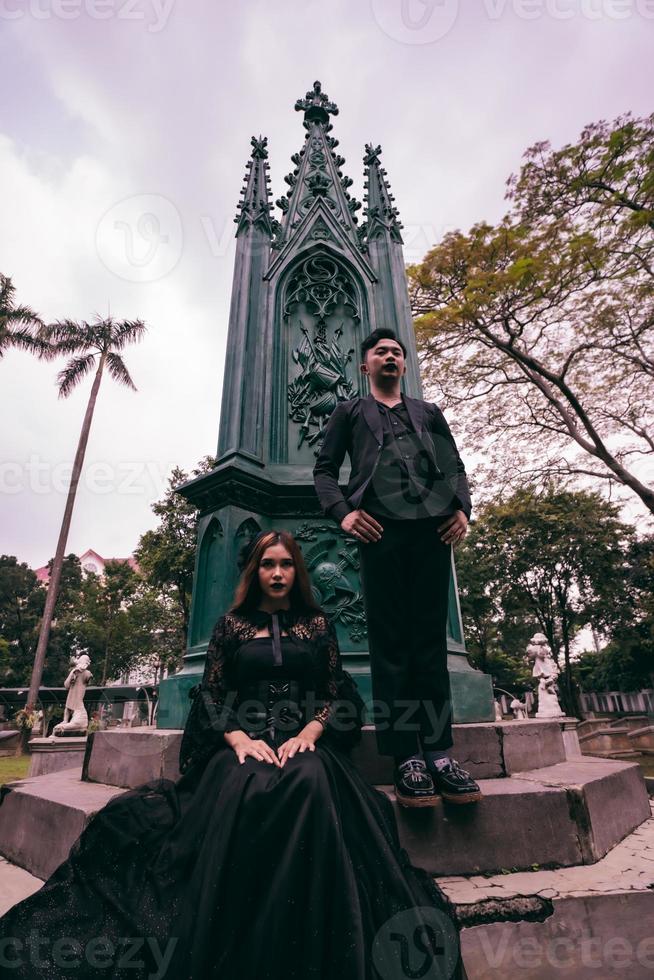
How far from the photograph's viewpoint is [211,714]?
7.09 ft

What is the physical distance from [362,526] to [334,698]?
0.82m

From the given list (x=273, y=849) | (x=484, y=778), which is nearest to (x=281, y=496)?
(x=484, y=778)

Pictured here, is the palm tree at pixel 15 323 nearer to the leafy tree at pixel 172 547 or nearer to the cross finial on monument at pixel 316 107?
the leafy tree at pixel 172 547

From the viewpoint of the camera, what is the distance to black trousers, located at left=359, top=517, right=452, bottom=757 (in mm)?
2170

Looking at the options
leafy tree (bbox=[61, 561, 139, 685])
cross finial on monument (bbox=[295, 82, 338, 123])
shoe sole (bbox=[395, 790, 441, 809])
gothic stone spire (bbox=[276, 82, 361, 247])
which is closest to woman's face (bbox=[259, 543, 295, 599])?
shoe sole (bbox=[395, 790, 441, 809])

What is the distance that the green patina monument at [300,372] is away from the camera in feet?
11.2

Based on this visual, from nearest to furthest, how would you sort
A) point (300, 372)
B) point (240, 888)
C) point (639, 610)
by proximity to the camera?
1. point (240, 888)
2. point (300, 372)
3. point (639, 610)

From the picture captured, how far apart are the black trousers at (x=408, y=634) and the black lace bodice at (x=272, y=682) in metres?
0.18

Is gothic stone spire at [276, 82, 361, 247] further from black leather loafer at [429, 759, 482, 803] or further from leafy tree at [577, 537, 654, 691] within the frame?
leafy tree at [577, 537, 654, 691]

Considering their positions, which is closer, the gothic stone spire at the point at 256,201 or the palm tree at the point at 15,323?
the gothic stone spire at the point at 256,201

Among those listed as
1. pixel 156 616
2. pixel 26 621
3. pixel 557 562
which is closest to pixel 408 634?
pixel 557 562

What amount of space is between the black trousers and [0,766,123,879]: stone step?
1.45 meters

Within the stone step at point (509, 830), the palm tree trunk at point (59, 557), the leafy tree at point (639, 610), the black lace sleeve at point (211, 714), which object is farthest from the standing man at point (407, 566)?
the leafy tree at point (639, 610)

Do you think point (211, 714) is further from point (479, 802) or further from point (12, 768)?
point (12, 768)
